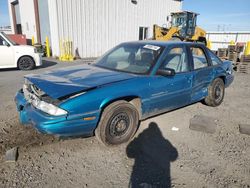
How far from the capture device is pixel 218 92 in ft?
16.4

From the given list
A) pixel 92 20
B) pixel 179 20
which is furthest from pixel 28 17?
pixel 179 20

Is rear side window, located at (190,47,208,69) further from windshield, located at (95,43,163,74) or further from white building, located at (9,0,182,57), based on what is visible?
white building, located at (9,0,182,57)

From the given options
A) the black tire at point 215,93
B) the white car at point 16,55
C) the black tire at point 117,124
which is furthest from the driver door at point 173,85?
the white car at point 16,55

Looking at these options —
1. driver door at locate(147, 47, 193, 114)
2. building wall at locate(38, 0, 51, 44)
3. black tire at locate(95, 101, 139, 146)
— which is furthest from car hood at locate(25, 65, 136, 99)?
building wall at locate(38, 0, 51, 44)

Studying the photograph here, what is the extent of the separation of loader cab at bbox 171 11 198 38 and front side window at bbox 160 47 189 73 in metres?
12.7

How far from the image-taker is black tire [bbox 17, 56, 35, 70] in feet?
30.2

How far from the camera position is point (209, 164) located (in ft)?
9.30

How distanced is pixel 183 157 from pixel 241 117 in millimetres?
2353

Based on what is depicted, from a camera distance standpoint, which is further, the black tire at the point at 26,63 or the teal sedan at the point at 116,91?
the black tire at the point at 26,63

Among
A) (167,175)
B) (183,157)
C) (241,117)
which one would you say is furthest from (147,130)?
(241,117)

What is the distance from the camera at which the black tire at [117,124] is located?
117 inches

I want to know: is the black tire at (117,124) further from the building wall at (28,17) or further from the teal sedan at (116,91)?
the building wall at (28,17)

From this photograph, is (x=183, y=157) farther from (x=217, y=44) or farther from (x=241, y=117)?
(x=217, y=44)

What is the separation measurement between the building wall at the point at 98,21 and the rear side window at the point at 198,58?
472 inches
